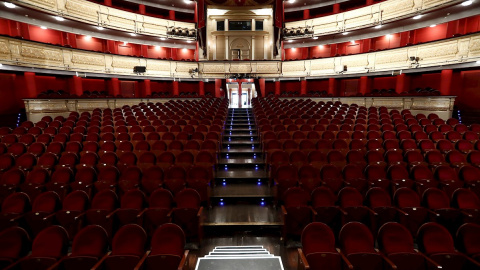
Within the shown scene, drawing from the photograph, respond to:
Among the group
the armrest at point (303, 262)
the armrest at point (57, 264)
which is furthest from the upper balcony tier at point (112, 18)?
the armrest at point (303, 262)

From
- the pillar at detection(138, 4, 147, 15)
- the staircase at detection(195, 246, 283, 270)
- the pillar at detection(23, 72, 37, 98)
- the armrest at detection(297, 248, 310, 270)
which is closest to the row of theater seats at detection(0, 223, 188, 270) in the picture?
the staircase at detection(195, 246, 283, 270)

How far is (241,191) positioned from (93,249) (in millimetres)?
1532

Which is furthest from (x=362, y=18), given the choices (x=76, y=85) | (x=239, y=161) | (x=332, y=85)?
(x=76, y=85)

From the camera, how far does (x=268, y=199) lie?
2.73 metres

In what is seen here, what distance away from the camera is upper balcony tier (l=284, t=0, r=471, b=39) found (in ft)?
21.9

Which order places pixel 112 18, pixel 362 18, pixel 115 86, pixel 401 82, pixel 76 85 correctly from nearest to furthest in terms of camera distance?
pixel 76 85 < pixel 401 82 < pixel 115 86 < pixel 112 18 < pixel 362 18

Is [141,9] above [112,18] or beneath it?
above

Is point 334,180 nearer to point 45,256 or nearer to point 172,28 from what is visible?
point 45,256

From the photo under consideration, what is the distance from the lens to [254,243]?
220 cm

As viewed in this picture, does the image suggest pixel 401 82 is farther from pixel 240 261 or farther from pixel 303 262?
pixel 240 261

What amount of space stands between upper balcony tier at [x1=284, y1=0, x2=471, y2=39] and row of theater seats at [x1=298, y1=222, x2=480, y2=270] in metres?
6.33

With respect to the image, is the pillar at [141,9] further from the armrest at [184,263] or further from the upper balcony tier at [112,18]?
the armrest at [184,263]

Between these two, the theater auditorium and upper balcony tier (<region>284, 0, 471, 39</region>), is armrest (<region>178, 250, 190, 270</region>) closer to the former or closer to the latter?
the theater auditorium

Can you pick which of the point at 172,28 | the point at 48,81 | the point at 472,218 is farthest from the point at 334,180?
the point at 172,28
